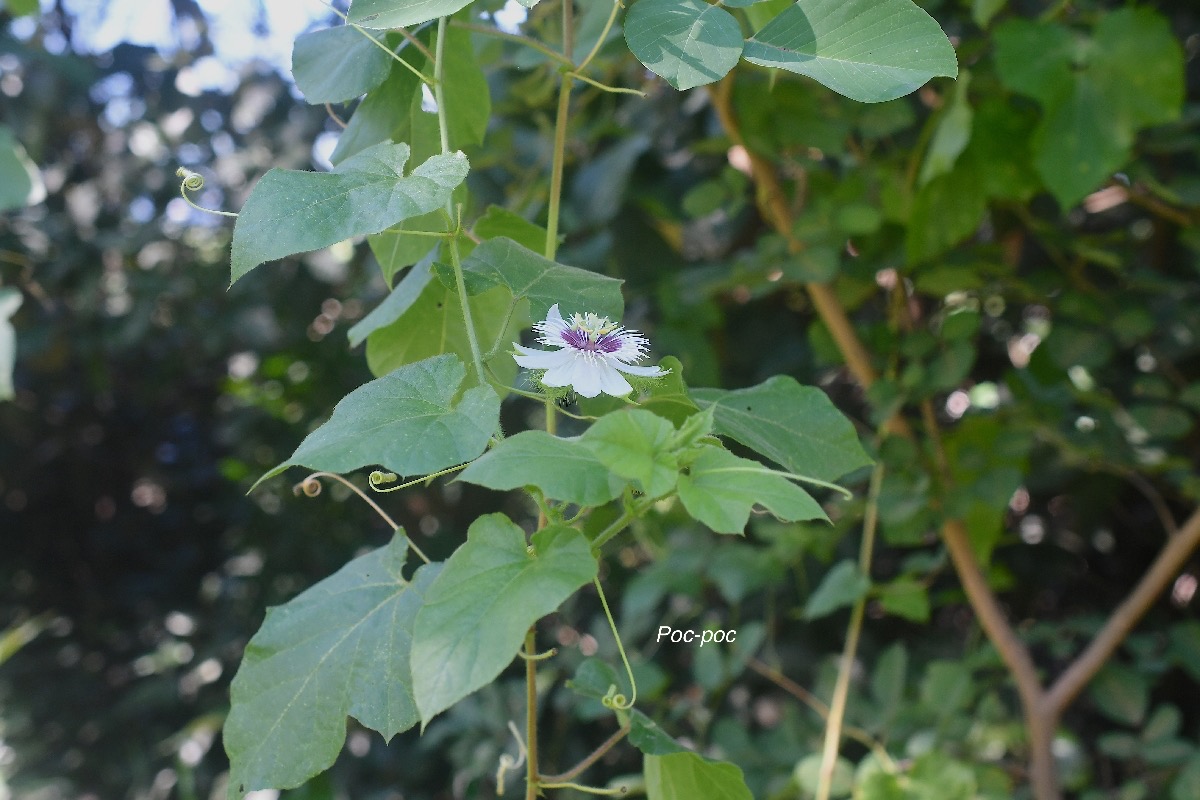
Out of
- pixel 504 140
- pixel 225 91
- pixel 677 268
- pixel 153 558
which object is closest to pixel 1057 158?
pixel 677 268

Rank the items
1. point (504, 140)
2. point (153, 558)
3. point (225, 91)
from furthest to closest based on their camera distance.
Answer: point (153, 558)
point (225, 91)
point (504, 140)

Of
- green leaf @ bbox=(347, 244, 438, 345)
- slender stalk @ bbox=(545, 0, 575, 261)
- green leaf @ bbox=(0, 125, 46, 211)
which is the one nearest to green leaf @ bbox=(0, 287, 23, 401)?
green leaf @ bbox=(0, 125, 46, 211)

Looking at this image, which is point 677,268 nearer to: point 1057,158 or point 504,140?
point 504,140

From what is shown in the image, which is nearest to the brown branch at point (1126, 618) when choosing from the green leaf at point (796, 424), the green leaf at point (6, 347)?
the green leaf at point (796, 424)

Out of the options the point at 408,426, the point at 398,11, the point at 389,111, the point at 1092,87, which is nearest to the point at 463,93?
the point at 389,111

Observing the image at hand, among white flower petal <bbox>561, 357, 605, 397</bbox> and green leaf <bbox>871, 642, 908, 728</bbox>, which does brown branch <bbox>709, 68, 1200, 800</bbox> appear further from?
white flower petal <bbox>561, 357, 605, 397</bbox>

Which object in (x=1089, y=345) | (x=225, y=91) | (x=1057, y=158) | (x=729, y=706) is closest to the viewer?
(x=1057, y=158)
